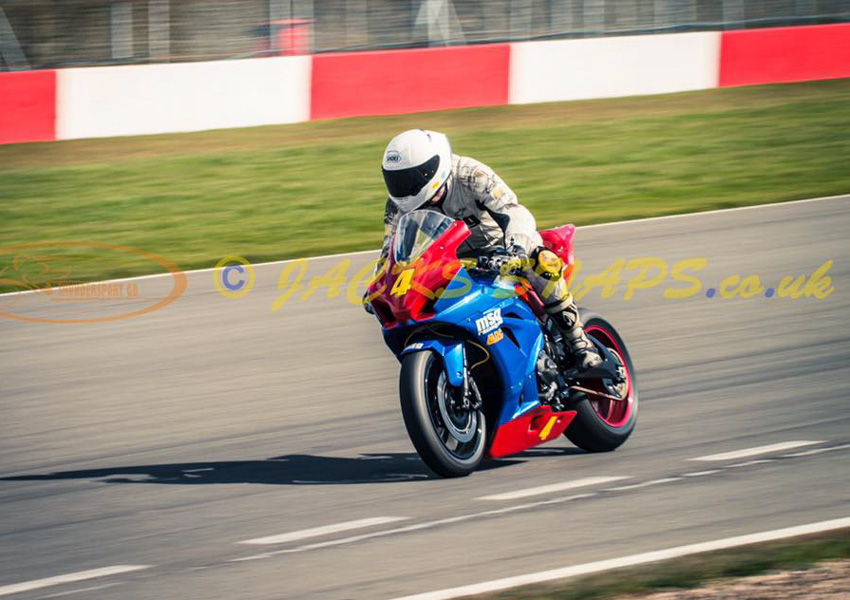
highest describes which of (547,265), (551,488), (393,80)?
(393,80)

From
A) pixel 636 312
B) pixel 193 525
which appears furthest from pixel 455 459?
pixel 636 312

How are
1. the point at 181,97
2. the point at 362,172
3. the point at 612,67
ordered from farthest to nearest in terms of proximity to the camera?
the point at 612,67 → the point at 181,97 → the point at 362,172

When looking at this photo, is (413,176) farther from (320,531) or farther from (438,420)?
(320,531)

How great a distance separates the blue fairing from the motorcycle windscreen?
0.72 ft

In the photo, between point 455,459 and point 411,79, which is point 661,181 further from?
point 455,459

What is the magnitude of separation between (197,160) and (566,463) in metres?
12.6

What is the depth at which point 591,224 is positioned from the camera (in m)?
15.1

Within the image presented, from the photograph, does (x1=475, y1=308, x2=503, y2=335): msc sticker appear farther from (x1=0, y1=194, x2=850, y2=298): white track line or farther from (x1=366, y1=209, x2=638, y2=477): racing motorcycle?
(x1=0, y1=194, x2=850, y2=298): white track line

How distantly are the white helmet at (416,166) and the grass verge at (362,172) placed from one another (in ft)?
23.5

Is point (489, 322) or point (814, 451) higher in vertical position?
point (489, 322)

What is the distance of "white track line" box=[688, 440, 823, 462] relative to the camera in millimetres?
7344

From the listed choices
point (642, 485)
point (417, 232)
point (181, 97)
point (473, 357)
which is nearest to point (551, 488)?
point (642, 485)

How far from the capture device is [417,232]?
22.5 ft

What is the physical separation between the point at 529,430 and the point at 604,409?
79 centimetres
